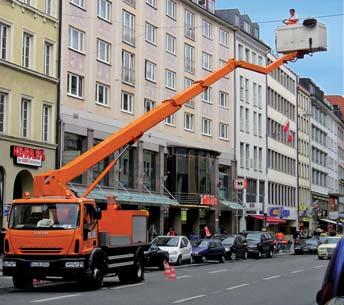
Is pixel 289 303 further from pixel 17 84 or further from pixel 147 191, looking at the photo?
pixel 147 191

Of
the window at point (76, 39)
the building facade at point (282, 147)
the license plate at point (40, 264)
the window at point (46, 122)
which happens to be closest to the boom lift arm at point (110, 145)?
the license plate at point (40, 264)

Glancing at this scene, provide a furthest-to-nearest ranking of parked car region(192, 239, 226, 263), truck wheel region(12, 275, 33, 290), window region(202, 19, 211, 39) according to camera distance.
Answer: window region(202, 19, 211, 39) < parked car region(192, 239, 226, 263) < truck wheel region(12, 275, 33, 290)

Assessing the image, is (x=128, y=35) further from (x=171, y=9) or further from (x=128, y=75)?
(x=171, y=9)

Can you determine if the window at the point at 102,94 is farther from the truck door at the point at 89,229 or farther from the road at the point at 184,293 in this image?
the truck door at the point at 89,229

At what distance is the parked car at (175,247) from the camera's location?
32938mm

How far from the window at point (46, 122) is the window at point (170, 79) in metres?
15.3

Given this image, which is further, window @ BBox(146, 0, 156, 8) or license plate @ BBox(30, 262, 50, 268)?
window @ BBox(146, 0, 156, 8)

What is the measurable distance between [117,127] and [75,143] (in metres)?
5.15

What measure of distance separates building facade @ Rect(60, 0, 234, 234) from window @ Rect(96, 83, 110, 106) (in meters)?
0.06

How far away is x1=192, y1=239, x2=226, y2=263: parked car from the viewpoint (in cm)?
3653

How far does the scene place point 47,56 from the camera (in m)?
38.0

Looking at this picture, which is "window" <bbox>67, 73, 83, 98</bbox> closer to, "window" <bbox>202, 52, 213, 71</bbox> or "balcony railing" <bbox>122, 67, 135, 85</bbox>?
"balcony railing" <bbox>122, 67, 135, 85</bbox>

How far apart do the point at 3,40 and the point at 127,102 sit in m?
13.9

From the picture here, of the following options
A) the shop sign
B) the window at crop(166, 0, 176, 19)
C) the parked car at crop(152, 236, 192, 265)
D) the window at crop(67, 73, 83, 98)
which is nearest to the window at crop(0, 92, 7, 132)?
the shop sign
